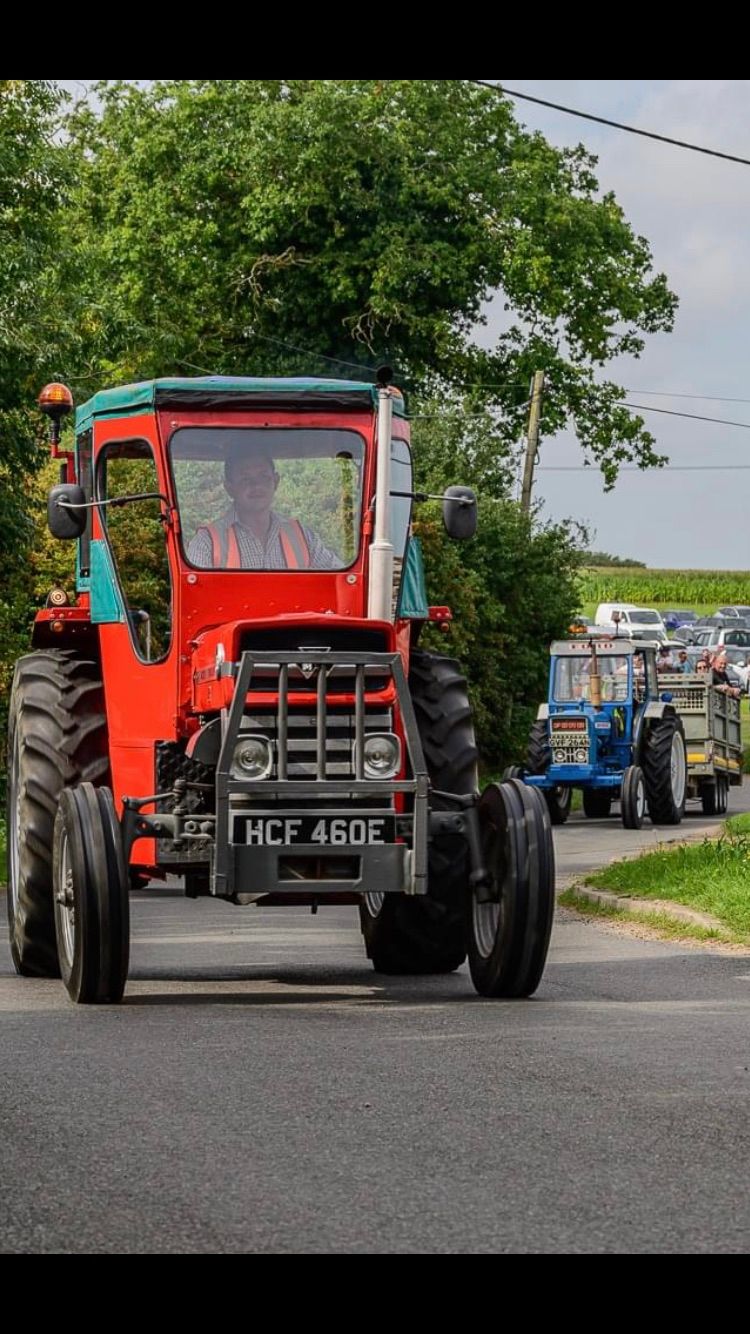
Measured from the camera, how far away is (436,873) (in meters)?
12.9

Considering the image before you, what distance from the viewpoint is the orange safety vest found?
13070 millimetres

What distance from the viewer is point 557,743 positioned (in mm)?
33438

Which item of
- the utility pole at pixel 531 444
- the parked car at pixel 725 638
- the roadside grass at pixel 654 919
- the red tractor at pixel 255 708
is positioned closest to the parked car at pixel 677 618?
the parked car at pixel 725 638

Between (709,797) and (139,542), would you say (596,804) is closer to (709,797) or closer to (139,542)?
(709,797)

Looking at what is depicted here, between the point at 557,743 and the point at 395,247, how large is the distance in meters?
20.8

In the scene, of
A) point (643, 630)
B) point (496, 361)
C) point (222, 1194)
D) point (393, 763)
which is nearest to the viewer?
point (222, 1194)

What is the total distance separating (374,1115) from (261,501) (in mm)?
5408

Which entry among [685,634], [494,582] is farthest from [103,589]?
[685,634]

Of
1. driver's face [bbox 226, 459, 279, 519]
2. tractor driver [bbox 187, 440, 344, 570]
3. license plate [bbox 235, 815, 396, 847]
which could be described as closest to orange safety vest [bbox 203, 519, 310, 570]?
tractor driver [bbox 187, 440, 344, 570]

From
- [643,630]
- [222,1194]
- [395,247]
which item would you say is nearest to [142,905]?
[222,1194]

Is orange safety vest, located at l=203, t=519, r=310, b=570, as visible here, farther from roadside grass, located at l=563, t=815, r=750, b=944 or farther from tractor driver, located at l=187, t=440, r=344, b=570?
roadside grass, located at l=563, t=815, r=750, b=944

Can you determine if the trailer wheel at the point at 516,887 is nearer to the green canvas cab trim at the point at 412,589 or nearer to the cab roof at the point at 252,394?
the green canvas cab trim at the point at 412,589
